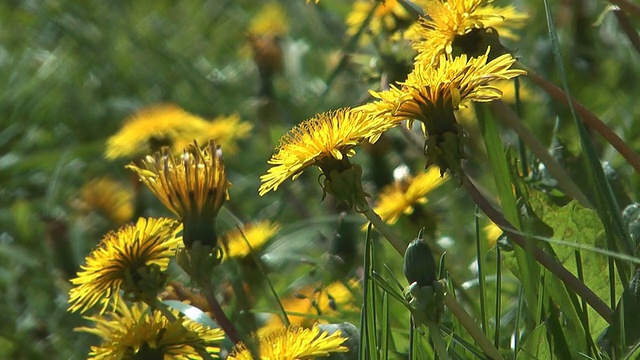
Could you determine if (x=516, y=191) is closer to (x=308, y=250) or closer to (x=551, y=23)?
(x=551, y=23)

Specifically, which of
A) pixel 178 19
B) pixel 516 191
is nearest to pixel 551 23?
pixel 516 191

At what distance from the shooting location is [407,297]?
1064 mm

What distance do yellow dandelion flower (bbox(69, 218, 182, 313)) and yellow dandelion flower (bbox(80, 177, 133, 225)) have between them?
41.4 inches

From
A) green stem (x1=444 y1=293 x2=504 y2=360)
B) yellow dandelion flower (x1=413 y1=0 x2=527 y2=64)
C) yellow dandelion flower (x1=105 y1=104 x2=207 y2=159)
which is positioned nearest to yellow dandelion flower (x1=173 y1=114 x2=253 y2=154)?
yellow dandelion flower (x1=105 y1=104 x2=207 y2=159)

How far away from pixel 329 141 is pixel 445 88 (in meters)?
0.13

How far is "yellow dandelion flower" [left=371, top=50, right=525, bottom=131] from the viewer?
1.05 meters

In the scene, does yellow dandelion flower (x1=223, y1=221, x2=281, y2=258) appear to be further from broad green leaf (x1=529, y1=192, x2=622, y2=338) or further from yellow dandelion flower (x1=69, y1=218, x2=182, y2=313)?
broad green leaf (x1=529, y1=192, x2=622, y2=338)

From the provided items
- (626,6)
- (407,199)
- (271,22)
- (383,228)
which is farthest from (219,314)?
(271,22)

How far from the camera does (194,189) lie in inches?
49.8

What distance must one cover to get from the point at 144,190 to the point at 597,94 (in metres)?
1.03

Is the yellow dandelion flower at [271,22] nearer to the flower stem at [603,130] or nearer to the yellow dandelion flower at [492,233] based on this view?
the yellow dandelion flower at [492,233]

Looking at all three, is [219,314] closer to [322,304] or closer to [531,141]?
[322,304]

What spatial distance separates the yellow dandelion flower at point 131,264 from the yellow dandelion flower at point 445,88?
365 mm

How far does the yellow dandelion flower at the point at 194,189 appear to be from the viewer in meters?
1.25
